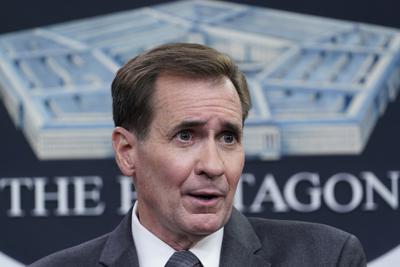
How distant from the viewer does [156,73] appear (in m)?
2.06

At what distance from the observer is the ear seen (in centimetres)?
215

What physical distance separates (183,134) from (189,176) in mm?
98

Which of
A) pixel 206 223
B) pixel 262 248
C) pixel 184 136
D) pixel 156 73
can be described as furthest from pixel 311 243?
pixel 156 73

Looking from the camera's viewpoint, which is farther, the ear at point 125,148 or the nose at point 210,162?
the ear at point 125,148

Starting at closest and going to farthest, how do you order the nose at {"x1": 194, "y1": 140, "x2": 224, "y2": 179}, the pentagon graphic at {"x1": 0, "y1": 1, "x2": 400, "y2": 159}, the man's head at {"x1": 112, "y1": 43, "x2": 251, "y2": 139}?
the nose at {"x1": 194, "y1": 140, "x2": 224, "y2": 179}
the man's head at {"x1": 112, "y1": 43, "x2": 251, "y2": 139}
the pentagon graphic at {"x1": 0, "y1": 1, "x2": 400, "y2": 159}

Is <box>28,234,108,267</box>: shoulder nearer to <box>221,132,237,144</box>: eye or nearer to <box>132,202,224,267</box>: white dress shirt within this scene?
<box>132,202,224,267</box>: white dress shirt

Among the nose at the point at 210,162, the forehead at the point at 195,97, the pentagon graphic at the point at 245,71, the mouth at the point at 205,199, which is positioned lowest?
the pentagon graphic at the point at 245,71

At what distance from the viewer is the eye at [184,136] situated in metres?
1.99

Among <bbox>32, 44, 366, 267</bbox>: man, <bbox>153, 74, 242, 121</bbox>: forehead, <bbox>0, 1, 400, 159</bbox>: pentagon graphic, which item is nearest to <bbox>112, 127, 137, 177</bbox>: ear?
<bbox>32, 44, 366, 267</bbox>: man

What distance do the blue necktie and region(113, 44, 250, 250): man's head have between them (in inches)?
1.4

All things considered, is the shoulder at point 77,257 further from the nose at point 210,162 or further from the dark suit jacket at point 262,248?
the nose at point 210,162

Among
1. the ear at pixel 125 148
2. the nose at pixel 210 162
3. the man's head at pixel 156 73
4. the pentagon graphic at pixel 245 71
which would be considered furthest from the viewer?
the pentagon graphic at pixel 245 71

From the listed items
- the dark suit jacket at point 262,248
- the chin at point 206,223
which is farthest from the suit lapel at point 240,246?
the chin at point 206,223

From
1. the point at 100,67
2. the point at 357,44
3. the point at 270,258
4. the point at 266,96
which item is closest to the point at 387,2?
the point at 357,44
